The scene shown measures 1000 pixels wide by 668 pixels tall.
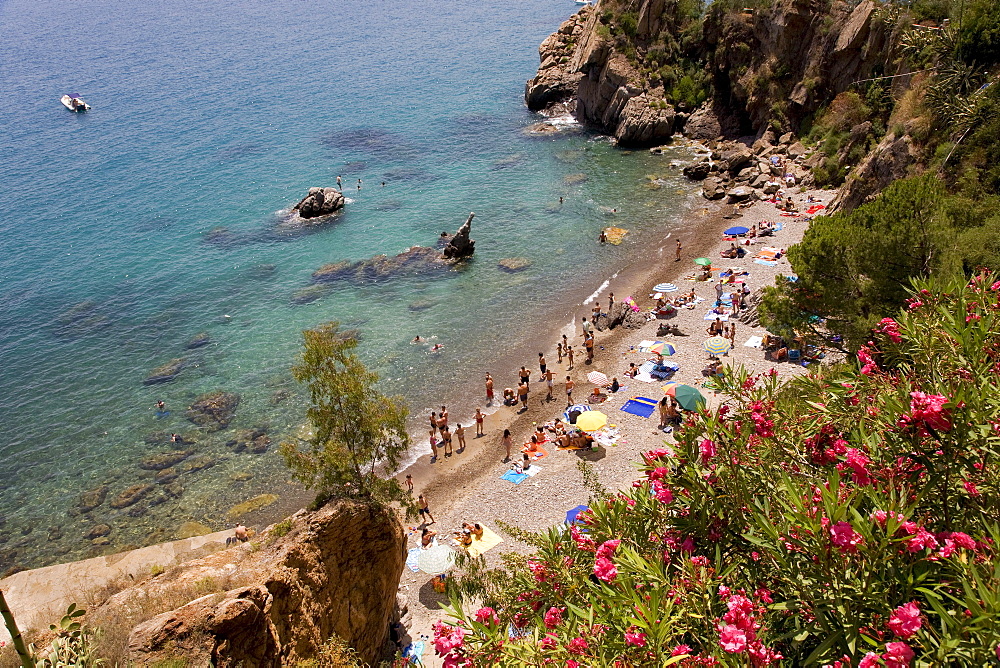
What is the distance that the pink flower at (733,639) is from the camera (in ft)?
18.9

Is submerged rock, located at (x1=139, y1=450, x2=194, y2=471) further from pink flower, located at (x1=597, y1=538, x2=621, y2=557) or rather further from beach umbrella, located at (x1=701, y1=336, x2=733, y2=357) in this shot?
pink flower, located at (x1=597, y1=538, x2=621, y2=557)

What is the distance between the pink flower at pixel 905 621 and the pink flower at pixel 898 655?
0.16 meters

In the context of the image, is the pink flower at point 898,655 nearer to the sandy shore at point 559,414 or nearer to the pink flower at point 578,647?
the pink flower at point 578,647

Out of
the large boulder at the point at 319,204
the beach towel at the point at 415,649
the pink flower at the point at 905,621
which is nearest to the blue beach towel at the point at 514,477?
the beach towel at the point at 415,649

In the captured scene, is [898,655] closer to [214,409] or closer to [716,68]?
[214,409]

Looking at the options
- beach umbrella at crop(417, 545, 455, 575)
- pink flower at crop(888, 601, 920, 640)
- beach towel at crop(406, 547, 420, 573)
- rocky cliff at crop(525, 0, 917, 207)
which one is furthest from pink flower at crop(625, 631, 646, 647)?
rocky cliff at crop(525, 0, 917, 207)

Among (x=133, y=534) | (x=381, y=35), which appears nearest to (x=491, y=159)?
(x=133, y=534)

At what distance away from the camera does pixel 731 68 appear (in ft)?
181

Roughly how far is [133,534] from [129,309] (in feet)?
66.8

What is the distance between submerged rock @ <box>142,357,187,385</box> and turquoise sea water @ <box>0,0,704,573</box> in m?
0.64

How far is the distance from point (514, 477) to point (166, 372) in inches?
828

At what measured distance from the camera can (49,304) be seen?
4053cm

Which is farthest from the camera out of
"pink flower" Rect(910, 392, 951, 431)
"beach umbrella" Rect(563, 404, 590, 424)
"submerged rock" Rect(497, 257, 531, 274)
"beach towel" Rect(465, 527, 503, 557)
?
"submerged rock" Rect(497, 257, 531, 274)

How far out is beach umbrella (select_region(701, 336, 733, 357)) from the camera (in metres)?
27.9
